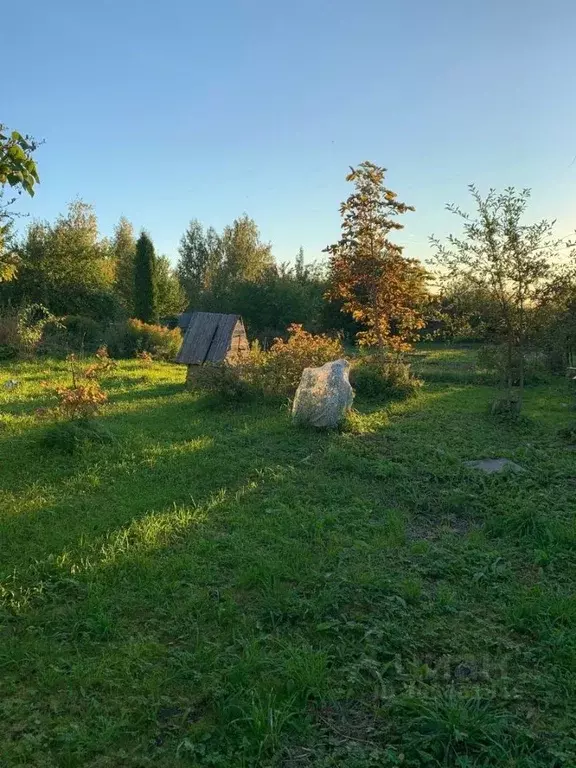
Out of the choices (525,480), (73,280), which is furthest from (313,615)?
(73,280)

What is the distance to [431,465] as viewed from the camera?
6203mm

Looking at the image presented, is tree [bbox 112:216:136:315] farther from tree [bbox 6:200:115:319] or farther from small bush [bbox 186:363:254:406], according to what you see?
small bush [bbox 186:363:254:406]

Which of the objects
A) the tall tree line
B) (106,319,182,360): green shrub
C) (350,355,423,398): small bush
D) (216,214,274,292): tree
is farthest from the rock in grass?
(216,214,274,292): tree

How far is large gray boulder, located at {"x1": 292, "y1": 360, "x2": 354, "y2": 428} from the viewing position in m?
8.18

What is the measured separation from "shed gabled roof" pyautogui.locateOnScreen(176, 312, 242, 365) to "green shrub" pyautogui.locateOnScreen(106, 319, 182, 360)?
6.54 meters

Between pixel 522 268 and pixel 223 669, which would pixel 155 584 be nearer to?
pixel 223 669

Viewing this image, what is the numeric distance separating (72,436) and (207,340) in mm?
6910

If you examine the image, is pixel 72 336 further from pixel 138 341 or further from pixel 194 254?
pixel 194 254

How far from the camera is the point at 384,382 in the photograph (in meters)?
11.7

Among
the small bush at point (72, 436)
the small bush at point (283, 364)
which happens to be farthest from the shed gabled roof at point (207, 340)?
the small bush at point (72, 436)

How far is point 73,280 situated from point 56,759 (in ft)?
76.4

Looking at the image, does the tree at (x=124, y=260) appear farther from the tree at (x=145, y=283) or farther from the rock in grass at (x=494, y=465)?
the rock in grass at (x=494, y=465)

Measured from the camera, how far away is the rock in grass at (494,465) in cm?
591

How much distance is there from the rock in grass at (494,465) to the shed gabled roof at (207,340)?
7.58m
